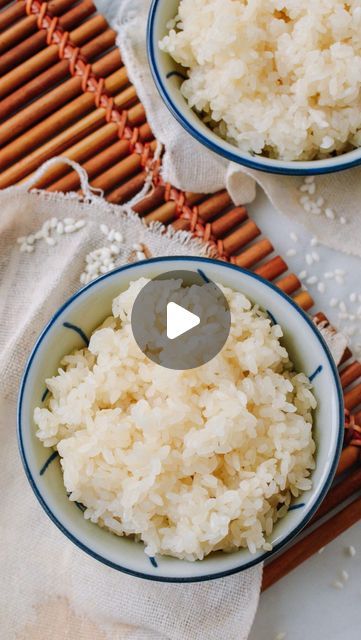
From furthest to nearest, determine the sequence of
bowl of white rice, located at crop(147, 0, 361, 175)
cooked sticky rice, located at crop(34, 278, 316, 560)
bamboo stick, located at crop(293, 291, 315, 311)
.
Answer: bamboo stick, located at crop(293, 291, 315, 311) < bowl of white rice, located at crop(147, 0, 361, 175) < cooked sticky rice, located at crop(34, 278, 316, 560)

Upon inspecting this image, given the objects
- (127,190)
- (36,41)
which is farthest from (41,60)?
(127,190)

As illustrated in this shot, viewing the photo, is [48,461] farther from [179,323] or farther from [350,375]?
[350,375]

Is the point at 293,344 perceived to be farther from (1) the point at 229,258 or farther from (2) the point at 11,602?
(2) the point at 11,602

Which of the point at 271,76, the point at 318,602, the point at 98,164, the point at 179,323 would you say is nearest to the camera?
the point at 179,323

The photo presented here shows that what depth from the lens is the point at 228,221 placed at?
2.33m

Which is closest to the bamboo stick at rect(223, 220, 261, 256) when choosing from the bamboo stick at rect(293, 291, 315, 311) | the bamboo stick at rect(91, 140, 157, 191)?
the bamboo stick at rect(293, 291, 315, 311)

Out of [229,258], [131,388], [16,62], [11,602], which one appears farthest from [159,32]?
[11,602]

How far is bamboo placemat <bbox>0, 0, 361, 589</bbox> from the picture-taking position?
2.33 m

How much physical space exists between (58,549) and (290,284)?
0.98 metres

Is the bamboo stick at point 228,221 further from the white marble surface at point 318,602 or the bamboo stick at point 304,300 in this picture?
the white marble surface at point 318,602

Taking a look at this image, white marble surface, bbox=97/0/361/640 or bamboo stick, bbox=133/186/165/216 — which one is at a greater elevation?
bamboo stick, bbox=133/186/165/216

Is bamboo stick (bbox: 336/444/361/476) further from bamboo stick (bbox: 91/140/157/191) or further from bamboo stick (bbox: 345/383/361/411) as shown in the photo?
bamboo stick (bbox: 91/140/157/191)

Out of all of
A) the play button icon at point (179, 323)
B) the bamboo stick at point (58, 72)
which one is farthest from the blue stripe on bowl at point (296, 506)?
the bamboo stick at point (58, 72)

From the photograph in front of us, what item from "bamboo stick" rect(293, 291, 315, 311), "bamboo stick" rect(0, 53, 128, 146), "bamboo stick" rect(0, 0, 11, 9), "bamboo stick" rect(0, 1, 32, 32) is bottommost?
"bamboo stick" rect(293, 291, 315, 311)
